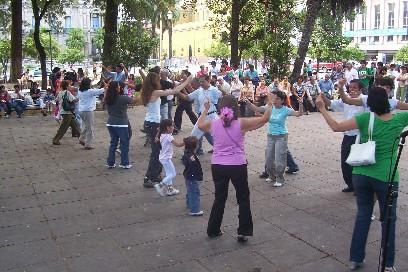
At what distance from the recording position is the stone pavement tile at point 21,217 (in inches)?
253

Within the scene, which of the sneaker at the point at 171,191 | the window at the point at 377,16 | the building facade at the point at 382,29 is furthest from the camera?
the window at the point at 377,16

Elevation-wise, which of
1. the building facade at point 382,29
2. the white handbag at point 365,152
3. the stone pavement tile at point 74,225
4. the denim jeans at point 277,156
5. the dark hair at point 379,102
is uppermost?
the building facade at point 382,29

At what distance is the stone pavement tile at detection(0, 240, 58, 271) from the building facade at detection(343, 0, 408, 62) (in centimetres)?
6355

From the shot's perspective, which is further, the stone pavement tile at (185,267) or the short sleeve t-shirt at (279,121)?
the short sleeve t-shirt at (279,121)

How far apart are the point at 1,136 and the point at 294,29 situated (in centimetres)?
1800

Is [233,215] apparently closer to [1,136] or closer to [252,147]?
[252,147]

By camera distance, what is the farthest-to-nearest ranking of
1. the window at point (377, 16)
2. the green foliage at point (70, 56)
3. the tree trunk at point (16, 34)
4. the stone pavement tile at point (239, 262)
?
the window at point (377, 16)
the green foliage at point (70, 56)
the tree trunk at point (16, 34)
the stone pavement tile at point (239, 262)

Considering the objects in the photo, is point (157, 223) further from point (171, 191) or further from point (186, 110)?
point (186, 110)

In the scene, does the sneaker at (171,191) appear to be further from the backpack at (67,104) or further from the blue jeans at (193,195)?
the backpack at (67,104)

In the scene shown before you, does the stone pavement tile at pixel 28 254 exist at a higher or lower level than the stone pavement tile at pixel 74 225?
lower

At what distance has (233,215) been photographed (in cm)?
648

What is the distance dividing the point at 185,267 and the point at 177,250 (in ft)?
1.48

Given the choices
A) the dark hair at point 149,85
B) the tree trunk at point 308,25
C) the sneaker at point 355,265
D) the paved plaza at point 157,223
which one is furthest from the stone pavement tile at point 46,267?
the tree trunk at point 308,25

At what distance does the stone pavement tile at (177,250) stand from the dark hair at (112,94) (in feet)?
12.2
